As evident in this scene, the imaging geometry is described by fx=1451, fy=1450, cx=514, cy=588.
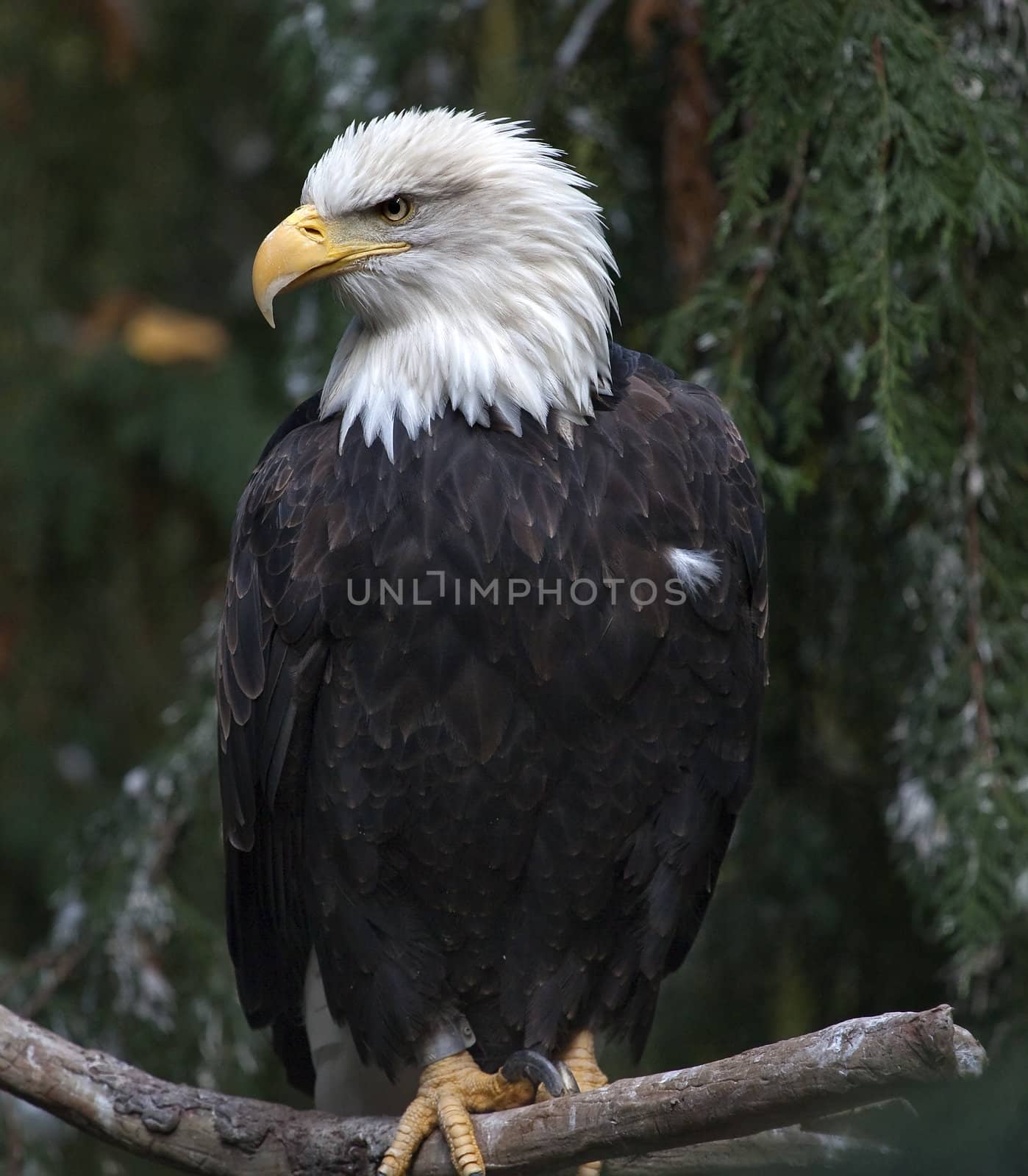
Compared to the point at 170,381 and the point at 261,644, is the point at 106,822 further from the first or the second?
the point at 170,381

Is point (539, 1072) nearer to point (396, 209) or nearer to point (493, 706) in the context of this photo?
point (493, 706)

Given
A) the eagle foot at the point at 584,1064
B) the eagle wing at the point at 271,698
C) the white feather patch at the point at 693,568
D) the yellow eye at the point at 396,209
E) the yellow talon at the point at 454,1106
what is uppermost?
the yellow eye at the point at 396,209

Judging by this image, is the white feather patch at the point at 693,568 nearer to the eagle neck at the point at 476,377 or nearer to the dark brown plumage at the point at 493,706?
the dark brown plumage at the point at 493,706

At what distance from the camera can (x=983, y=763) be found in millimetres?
2883

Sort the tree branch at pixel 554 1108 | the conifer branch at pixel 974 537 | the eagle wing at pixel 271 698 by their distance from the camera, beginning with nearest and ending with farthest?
1. the tree branch at pixel 554 1108
2. the eagle wing at pixel 271 698
3. the conifer branch at pixel 974 537

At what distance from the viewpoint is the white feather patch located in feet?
8.91

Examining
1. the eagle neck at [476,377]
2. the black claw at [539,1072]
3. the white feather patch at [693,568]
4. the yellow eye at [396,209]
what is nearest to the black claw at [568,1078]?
the black claw at [539,1072]

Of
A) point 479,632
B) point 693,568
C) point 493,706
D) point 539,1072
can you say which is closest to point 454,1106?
point 539,1072

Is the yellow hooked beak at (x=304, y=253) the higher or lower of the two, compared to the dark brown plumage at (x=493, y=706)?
higher

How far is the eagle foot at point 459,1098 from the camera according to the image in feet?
8.91

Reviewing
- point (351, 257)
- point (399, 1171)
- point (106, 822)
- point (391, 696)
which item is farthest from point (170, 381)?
point (399, 1171)

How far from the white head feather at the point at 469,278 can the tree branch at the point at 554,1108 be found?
4.16ft

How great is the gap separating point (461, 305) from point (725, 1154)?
163 centimetres

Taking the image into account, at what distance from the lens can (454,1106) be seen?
277 cm
